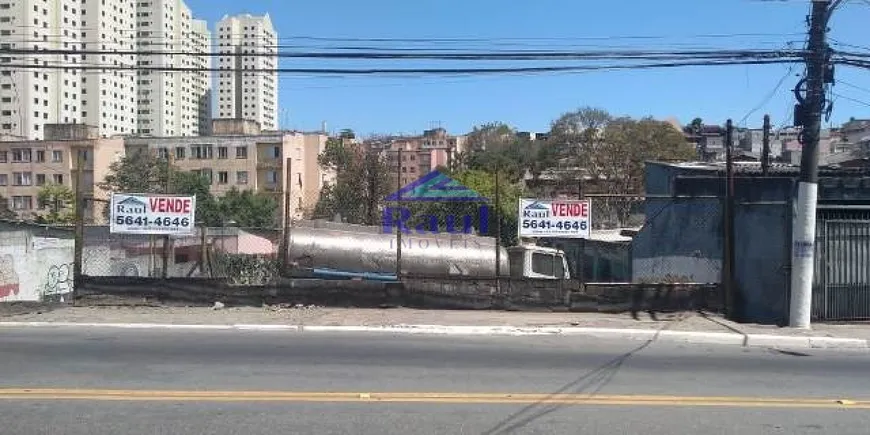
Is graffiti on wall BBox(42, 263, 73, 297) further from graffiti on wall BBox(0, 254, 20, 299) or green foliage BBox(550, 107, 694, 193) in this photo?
green foliage BBox(550, 107, 694, 193)

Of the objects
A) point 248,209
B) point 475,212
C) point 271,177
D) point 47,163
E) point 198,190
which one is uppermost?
point 47,163

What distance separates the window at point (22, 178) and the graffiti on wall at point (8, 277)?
3678 inches

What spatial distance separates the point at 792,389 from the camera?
8.56 meters

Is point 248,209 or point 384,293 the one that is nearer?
point 384,293

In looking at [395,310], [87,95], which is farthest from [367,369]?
[87,95]

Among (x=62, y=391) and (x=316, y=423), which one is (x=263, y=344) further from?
(x=316, y=423)

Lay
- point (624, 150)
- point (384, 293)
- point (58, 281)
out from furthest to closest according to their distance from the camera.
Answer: point (624, 150) < point (58, 281) < point (384, 293)

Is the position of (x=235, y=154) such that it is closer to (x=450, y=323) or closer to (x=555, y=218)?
(x=555, y=218)

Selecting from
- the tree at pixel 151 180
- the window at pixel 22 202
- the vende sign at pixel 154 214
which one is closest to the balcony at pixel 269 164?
the tree at pixel 151 180

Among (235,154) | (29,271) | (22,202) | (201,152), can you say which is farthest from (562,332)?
(22,202)

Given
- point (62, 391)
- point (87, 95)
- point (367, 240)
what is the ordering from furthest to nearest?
1. point (87, 95)
2. point (367, 240)
3. point (62, 391)

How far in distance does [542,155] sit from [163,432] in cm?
8585

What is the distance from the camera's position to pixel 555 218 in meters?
15.8

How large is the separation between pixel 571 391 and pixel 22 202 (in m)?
107
